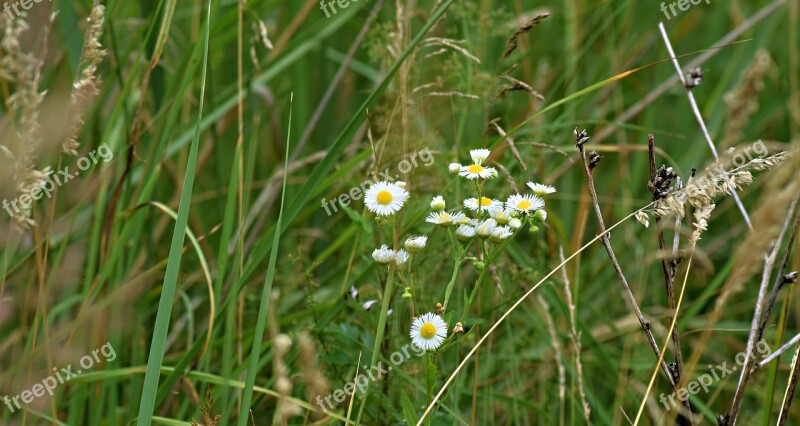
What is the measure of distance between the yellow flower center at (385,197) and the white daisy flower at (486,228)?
136mm

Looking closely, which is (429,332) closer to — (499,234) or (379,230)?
(499,234)

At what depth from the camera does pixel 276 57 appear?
2445 mm

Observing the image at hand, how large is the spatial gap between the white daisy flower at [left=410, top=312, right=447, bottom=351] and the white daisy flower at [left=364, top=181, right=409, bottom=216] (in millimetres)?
162

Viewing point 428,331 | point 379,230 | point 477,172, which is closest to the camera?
point 428,331

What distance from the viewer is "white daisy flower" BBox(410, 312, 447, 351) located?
45.7 inches

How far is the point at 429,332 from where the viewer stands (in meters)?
1.17

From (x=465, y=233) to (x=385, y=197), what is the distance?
0.42ft

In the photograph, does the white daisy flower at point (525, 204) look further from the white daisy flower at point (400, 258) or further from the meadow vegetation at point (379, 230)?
the white daisy flower at point (400, 258)

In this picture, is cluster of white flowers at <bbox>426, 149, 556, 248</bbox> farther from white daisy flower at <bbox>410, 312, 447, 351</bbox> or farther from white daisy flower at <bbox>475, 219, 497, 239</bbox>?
white daisy flower at <bbox>410, 312, 447, 351</bbox>

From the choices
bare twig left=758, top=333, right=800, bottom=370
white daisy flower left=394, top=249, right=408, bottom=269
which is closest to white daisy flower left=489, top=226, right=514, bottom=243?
white daisy flower left=394, top=249, right=408, bottom=269

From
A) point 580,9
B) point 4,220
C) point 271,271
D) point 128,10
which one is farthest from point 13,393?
point 580,9

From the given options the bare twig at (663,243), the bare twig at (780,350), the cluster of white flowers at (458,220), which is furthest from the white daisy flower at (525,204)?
the bare twig at (780,350)

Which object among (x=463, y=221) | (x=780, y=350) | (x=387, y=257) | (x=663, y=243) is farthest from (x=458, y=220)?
(x=780, y=350)

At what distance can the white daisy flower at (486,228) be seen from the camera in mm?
1191
